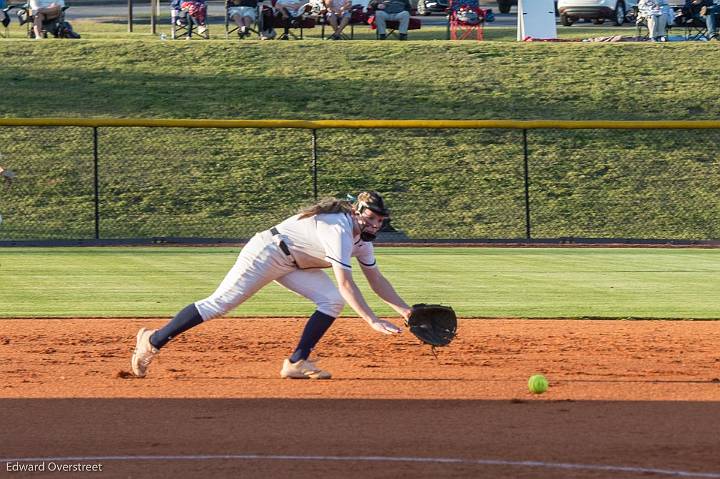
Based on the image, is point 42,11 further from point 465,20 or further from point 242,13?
point 465,20

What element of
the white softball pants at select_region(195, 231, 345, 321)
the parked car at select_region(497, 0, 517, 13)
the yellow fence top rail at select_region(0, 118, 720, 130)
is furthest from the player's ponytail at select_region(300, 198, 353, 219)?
the parked car at select_region(497, 0, 517, 13)

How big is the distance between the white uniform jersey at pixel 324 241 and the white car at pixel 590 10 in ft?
105

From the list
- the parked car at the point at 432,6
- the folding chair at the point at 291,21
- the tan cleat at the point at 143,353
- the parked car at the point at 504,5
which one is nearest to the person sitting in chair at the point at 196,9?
the folding chair at the point at 291,21

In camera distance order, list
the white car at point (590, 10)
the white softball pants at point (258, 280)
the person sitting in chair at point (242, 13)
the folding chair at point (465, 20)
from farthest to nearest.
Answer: the white car at point (590, 10) < the folding chair at point (465, 20) < the person sitting in chair at point (242, 13) < the white softball pants at point (258, 280)

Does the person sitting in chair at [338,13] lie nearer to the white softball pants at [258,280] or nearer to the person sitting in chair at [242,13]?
the person sitting in chair at [242,13]

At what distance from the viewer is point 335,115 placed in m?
26.6

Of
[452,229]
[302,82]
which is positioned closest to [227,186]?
[452,229]

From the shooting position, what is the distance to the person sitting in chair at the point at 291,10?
103 ft

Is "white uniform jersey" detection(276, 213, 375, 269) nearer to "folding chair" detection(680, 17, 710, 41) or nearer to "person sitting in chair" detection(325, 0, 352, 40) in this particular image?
"person sitting in chair" detection(325, 0, 352, 40)

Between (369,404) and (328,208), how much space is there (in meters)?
1.32

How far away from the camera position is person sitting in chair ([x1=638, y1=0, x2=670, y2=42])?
3203 cm

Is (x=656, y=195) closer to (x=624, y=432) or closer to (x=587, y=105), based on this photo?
(x=587, y=105)

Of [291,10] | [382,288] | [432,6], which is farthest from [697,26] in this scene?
[382,288]

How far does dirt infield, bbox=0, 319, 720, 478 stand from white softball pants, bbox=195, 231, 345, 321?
1.95 feet
